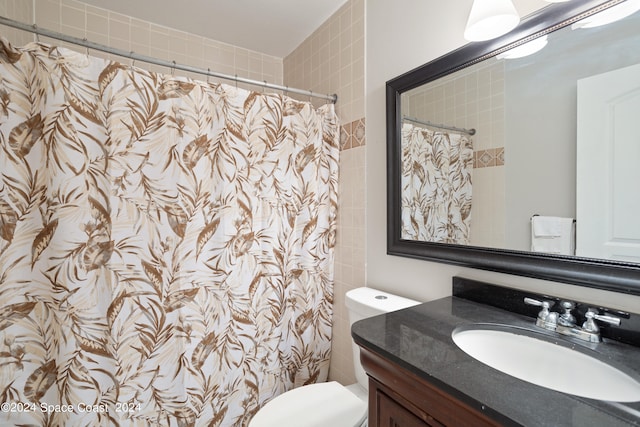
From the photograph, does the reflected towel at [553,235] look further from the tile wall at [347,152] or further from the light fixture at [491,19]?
the tile wall at [347,152]

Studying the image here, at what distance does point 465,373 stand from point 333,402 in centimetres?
85

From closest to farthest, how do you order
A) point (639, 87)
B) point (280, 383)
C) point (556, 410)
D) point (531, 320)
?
point (556, 410) → point (639, 87) → point (531, 320) → point (280, 383)

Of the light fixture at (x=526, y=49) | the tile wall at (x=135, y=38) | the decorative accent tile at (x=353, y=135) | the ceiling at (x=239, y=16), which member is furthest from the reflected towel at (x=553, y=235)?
the tile wall at (x=135, y=38)

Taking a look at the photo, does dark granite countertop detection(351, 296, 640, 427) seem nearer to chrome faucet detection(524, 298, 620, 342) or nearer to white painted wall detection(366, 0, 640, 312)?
chrome faucet detection(524, 298, 620, 342)

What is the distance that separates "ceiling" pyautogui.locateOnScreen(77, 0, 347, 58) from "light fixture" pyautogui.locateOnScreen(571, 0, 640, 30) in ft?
4.27

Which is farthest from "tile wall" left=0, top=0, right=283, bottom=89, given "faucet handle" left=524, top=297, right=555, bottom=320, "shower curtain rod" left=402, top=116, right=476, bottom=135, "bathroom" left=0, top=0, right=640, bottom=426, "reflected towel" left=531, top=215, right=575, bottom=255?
"faucet handle" left=524, top=297, right=555, bottom=320

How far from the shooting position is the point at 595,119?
0.77 m

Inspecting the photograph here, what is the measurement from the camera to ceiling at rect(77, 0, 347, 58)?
1.69m

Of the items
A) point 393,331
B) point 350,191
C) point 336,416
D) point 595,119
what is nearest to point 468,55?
point 595,119

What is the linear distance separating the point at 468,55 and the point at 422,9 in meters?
0.37

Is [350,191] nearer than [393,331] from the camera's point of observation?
No

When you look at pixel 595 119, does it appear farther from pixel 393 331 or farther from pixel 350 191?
pixel 350 191

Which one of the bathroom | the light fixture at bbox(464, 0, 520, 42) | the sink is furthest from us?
the bathroom

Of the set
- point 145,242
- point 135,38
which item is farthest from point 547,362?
point 135,38
